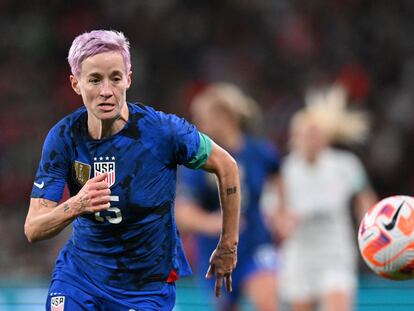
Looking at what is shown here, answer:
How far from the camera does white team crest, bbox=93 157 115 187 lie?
4590 mm

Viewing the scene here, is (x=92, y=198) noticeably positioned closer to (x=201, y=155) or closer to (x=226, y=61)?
(x=201, y=155)

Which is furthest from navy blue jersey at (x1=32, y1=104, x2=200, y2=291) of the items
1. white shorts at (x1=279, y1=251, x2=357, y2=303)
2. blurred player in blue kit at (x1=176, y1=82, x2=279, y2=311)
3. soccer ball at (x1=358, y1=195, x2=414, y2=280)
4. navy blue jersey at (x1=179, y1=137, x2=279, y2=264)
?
white shorts at (x1=279, y1=251, x2=357, y2=303)

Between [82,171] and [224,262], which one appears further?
[224,262]

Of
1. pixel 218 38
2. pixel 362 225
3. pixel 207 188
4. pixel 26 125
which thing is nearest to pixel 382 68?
pixel 218 38

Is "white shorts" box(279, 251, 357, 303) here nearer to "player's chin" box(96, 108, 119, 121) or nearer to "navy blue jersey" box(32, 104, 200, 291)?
"navy blue jersey" box(32, 104, 200, 291)

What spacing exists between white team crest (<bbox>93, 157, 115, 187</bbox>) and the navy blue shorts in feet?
1.71

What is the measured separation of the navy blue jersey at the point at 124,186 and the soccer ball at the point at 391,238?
3.77 feet

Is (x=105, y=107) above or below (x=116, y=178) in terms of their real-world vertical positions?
above

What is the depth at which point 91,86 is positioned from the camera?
14.7 feet

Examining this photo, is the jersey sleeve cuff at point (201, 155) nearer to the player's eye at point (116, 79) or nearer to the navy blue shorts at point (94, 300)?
the player's eye at point (116, 79)

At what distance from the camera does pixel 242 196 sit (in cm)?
808

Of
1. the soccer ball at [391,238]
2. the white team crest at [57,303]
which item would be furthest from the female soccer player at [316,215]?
the white team crest at [57,303]

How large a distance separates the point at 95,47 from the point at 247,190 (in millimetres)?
3782

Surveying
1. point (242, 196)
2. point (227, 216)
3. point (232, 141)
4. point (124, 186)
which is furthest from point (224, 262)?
point (232, 141)
